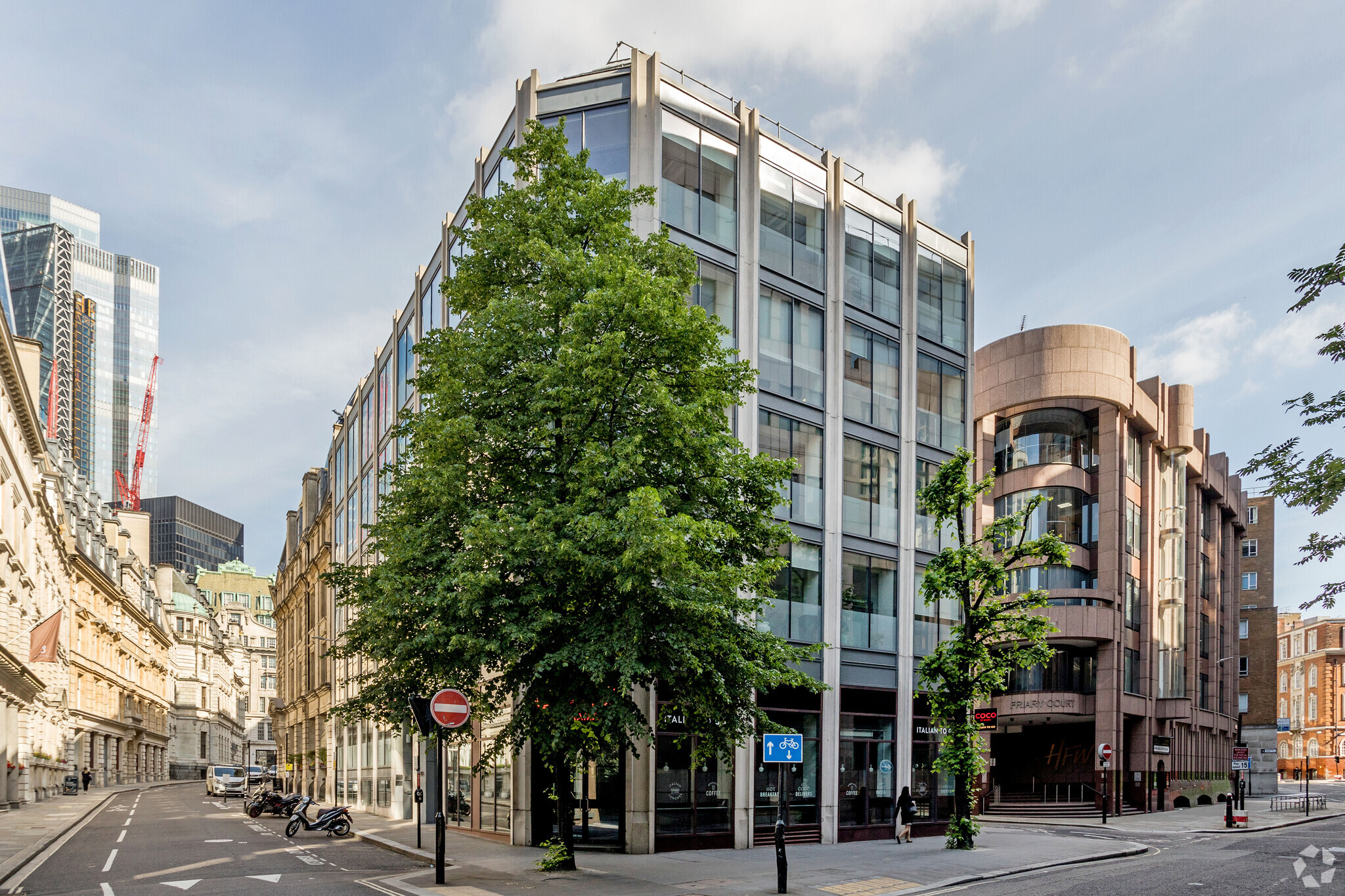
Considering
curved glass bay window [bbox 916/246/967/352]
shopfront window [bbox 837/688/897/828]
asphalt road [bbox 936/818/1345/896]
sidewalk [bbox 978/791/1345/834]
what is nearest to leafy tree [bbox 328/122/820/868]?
asphalt road [bbox 936/818/1345/896]

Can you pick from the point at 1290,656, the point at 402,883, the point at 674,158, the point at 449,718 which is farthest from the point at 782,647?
the point at 1290,656

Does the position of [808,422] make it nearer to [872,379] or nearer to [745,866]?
[872,379]

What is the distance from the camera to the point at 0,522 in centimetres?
4675

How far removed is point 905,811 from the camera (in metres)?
27.8

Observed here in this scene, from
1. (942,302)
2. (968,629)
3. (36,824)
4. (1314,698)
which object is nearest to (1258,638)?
(1314,698)

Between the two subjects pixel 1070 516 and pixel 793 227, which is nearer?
pixel 793 227

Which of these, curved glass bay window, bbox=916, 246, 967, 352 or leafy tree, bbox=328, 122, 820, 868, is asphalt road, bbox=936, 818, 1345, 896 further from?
curved glass bay window, bbox=916, 246, 967, 352

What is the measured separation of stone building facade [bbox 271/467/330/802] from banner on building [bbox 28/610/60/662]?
10520mm

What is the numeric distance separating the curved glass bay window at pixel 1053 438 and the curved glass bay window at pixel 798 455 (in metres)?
28.5

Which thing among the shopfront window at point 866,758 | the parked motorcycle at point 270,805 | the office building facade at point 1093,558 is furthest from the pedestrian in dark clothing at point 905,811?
the office building facade at point 1093,558

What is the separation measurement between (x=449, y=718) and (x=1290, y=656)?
489ft

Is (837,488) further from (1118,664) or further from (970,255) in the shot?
(1118,664)

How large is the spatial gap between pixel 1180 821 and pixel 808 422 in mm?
30358

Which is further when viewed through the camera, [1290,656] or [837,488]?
[1290,656]
